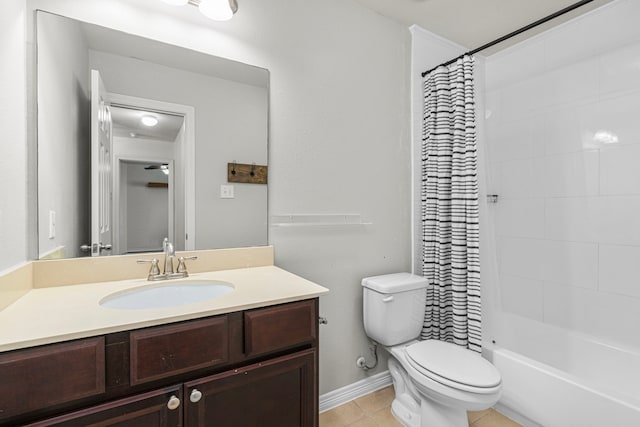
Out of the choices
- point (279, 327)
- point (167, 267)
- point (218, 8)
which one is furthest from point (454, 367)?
point (218, 8)

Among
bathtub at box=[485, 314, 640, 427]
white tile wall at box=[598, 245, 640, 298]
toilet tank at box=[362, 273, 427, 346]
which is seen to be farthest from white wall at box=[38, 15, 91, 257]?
white tile wall at box=[598, 245, 640, 298]

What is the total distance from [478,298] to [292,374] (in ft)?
4.08

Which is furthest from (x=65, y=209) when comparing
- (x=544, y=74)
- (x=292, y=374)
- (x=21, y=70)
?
(x=544, y=74)

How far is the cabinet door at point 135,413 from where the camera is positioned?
78cm

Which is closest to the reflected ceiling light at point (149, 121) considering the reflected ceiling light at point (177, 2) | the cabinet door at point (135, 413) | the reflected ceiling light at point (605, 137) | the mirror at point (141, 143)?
the mirror at point (141, 143)

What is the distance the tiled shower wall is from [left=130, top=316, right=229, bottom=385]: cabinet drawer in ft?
7.64

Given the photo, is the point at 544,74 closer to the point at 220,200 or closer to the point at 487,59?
the point at 487,59

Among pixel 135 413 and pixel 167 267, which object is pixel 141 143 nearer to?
pixel 167 267

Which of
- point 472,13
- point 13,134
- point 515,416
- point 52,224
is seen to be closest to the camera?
point 13,134

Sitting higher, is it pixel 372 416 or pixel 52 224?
pixel 52 224

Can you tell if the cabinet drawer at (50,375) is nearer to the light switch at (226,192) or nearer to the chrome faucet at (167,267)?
the chrome faucet at (167,267)

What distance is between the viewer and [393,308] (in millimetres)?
1752

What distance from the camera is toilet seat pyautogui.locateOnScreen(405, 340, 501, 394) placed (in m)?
1.32

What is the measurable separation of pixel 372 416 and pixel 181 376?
1296 mm
